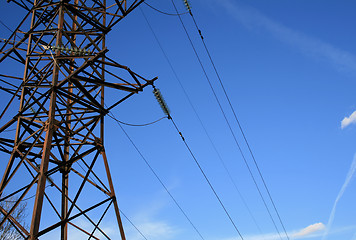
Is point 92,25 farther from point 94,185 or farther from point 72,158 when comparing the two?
point 94,185

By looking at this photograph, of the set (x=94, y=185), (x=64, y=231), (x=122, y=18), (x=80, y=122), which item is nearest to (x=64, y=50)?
(x=80, y=122)

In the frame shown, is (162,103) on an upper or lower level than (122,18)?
lower

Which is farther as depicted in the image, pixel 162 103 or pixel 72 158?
pixel 162 103

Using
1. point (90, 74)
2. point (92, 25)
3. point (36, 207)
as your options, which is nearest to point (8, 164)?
point (36, 207)

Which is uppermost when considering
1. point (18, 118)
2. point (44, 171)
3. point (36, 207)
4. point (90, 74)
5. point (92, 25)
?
point (92, 25)

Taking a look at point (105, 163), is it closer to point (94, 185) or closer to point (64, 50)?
point (94, 185)

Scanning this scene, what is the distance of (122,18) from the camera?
42.2 feet

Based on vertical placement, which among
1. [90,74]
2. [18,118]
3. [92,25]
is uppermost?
[92,25]

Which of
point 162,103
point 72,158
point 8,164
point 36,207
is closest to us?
point 36,207

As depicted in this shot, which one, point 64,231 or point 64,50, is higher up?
point 64,50

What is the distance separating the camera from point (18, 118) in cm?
1038

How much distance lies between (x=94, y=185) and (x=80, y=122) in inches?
96.3

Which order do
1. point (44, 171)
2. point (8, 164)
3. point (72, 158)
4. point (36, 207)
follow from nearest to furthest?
point (36, 207) → point (44, 171) → point (8, 164) → point (72, 158)

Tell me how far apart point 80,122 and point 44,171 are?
10.5 feet
